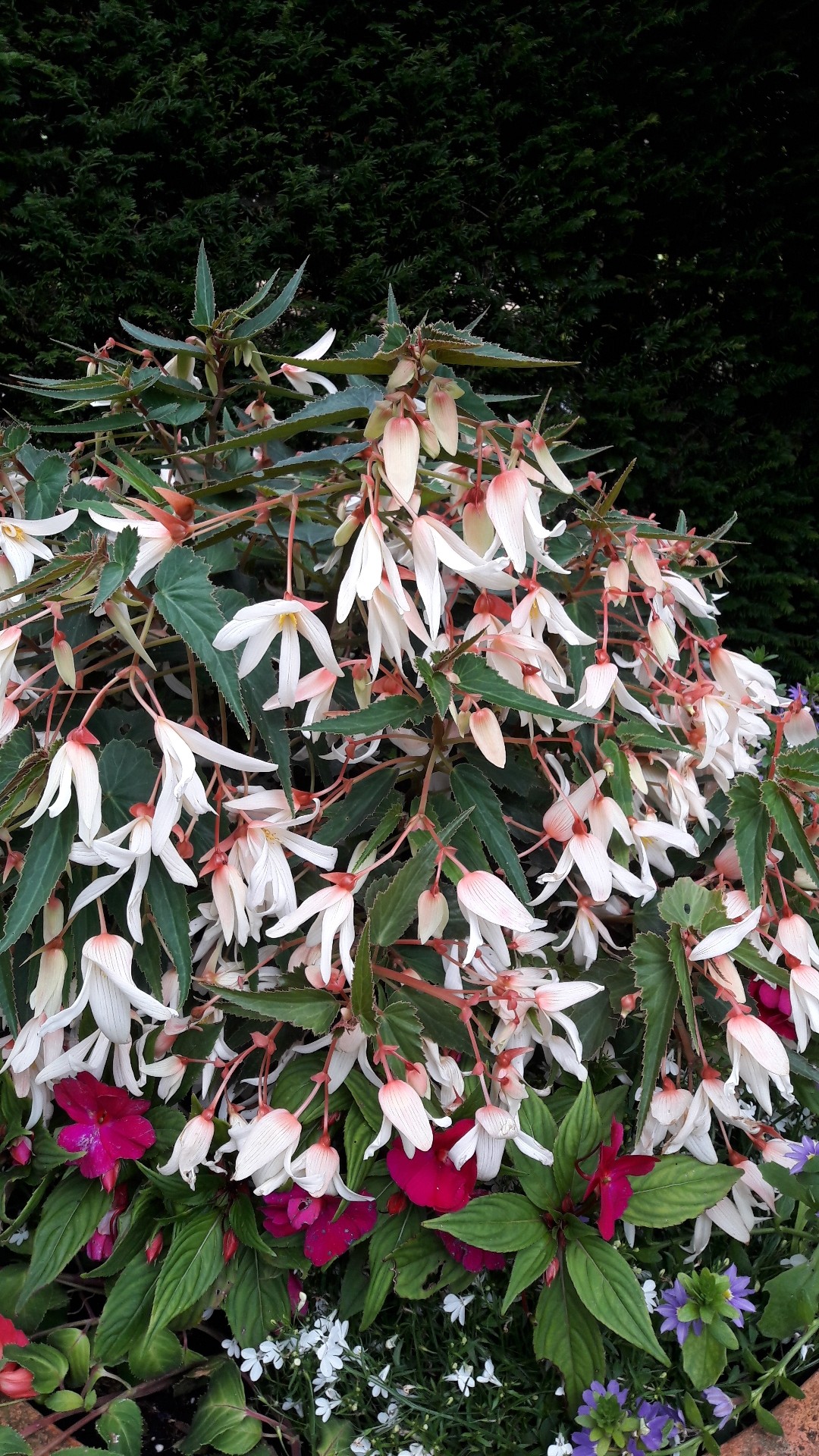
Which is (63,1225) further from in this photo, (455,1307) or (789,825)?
(789,825)

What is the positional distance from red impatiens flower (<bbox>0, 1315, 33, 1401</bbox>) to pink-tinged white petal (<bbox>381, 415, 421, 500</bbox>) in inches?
36.0

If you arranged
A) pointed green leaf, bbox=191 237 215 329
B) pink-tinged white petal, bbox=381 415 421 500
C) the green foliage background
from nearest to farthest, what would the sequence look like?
pink-tinged white petal, bbox=381 415 421 500 < pointed green leaf, bbox=191 237 215 329 < the green foliage background

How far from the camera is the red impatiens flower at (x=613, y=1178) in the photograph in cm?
97

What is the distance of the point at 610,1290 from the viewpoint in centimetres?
98

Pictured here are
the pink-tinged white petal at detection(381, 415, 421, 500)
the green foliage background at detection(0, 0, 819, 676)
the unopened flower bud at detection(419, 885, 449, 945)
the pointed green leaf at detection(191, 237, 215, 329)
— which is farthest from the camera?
the green foliage background at detection(0, 0, 819, 676)

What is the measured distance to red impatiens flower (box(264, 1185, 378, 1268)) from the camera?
40.3 inches

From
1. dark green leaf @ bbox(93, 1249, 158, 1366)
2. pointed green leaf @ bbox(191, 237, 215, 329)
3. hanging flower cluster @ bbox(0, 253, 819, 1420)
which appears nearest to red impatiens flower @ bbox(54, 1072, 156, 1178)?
hanging flower cluster @ bbox(0, 253, 819, 1420)

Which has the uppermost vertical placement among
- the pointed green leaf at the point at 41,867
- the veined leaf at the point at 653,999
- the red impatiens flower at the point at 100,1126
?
the pointed green leaf at the point at 41,867

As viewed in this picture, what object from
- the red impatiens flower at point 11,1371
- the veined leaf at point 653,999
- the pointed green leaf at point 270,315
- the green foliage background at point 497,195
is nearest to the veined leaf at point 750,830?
the veined leaf at point 653,999

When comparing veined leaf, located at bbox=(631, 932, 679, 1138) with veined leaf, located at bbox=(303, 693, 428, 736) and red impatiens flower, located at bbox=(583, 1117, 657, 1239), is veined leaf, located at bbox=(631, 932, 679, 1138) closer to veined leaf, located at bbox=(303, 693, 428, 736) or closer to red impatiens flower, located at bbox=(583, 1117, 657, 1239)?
red impatiens flower, located at bbox=(583, 1117, 657, 1239)

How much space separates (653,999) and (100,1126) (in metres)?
0.60

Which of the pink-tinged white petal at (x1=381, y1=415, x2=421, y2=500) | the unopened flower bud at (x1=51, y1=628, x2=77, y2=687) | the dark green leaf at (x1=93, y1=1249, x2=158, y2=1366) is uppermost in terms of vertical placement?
the pink-tinged white petal at (x1=381, y1=415, x2=421, y2=500)

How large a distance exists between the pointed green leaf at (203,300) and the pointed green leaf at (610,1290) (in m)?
1.06

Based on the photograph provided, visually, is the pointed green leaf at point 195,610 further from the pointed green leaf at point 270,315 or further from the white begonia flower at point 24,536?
the pointed green leaf at point 270,315
